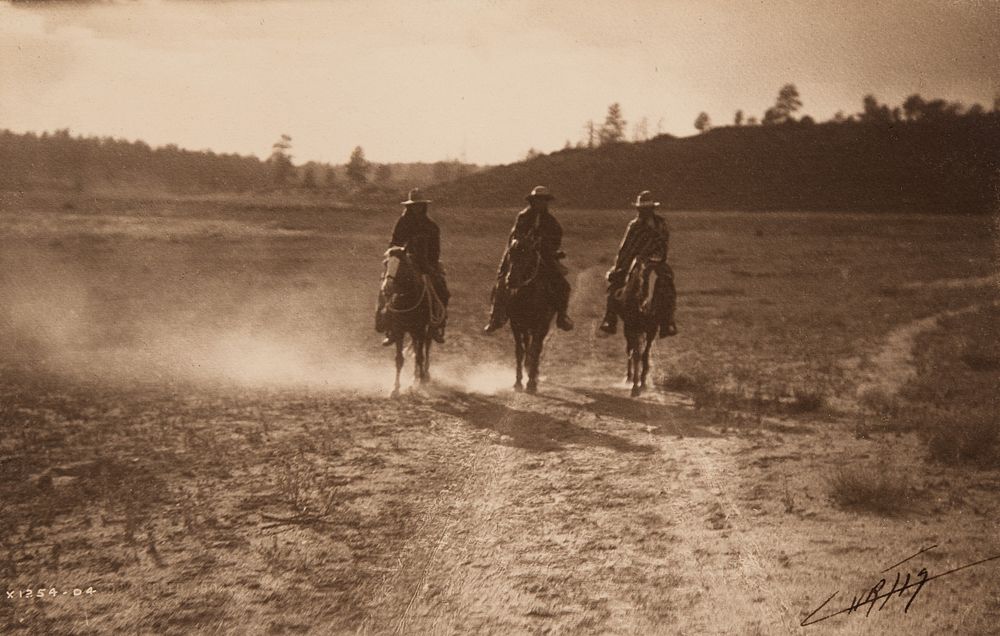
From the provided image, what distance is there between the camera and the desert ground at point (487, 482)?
17.6 ft

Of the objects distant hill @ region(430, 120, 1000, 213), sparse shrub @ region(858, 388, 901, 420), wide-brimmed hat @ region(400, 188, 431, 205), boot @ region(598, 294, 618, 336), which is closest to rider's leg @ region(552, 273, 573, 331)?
boot @ region(598, 294, 618, 336)

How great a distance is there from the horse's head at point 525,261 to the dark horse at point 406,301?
1391mm

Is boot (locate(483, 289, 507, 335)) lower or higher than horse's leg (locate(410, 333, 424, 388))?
higher

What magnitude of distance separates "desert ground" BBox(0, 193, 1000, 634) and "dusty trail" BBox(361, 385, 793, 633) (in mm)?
30

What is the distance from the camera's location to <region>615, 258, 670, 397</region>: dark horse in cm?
1207

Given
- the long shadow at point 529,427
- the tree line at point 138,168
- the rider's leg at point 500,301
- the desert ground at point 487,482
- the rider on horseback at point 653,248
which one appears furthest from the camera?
the tree line at point 138,168

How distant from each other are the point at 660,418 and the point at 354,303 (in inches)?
667

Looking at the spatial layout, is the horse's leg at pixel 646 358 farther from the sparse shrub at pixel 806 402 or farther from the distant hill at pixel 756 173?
the distant hill at pixel 756 173

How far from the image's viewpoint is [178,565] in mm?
5938

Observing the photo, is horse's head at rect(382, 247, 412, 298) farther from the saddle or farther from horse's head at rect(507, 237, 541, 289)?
the saddle

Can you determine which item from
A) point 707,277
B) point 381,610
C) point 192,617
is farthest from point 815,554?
point 707,277

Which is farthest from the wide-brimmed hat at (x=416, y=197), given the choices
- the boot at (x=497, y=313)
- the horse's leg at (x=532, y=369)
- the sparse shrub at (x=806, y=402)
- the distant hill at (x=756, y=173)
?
the distant hill at (x=756, y=173)

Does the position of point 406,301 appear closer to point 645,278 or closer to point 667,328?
point 645,278

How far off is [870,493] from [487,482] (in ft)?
11.8
